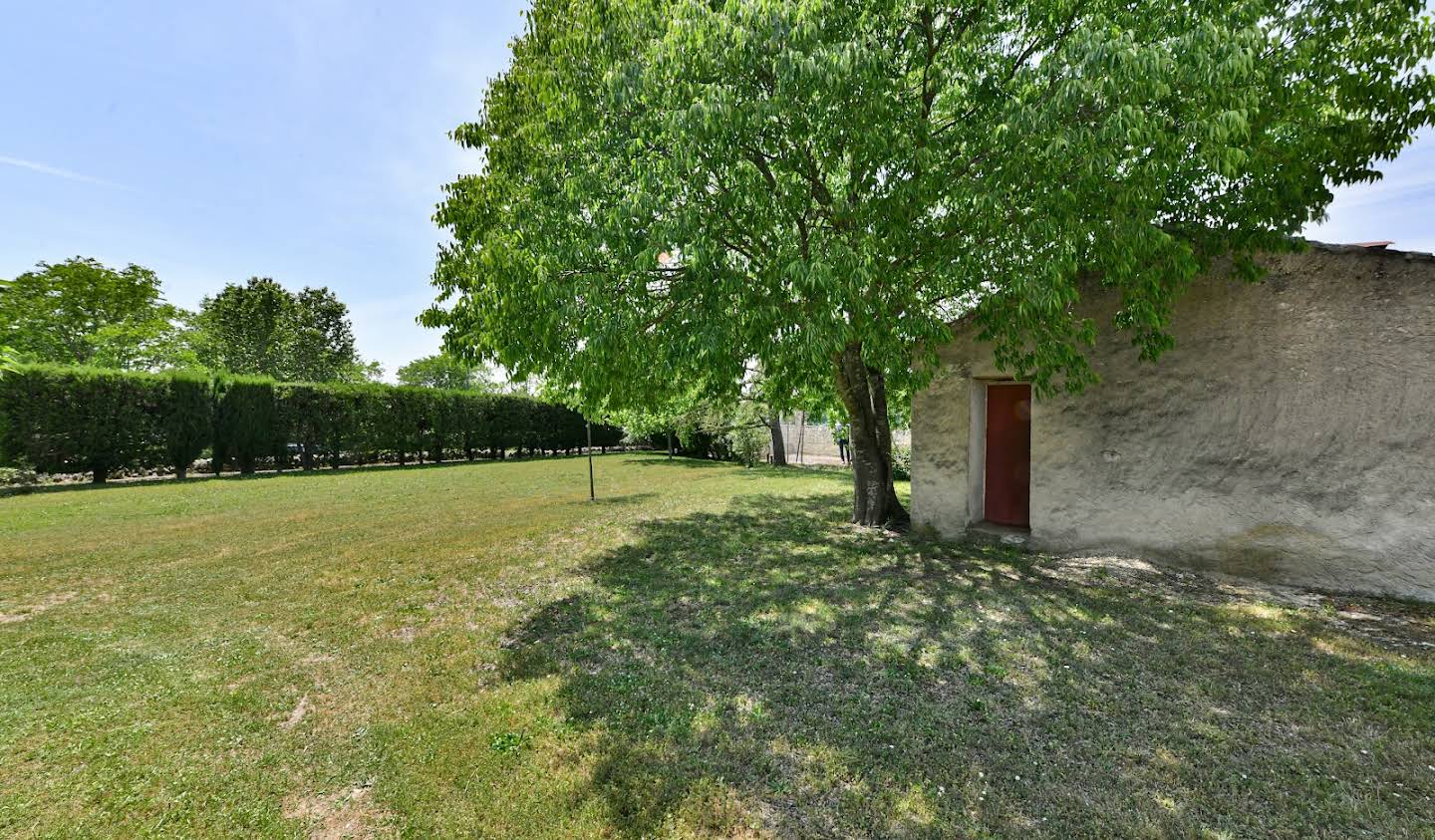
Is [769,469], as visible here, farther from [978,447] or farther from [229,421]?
[229,421]

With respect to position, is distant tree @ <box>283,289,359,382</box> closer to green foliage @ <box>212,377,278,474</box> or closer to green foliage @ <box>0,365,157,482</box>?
green foliage @ <box>212,377,278,474</box>

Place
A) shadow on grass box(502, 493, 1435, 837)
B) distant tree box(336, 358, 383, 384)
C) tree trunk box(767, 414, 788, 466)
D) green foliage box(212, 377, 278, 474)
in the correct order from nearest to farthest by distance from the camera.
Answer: shadow on grass box(502, 493, 1435, 837), green foliage box(212, 377, 278, 474), tree trunk box(767, 414, 788, 466), distant tree box(336, 358, 383, 384)

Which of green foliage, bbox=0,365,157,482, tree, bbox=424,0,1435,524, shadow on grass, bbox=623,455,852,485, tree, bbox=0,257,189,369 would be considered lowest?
shadow on grass, bbox=623,455,852,485

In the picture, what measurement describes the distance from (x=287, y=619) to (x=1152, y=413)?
28.5 ft

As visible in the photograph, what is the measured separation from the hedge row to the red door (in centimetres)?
1825

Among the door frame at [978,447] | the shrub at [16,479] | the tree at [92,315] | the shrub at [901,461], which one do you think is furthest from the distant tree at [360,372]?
the door frame at [978,447]

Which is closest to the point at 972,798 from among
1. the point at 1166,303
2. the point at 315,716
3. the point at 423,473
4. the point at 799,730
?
the point at 799,730

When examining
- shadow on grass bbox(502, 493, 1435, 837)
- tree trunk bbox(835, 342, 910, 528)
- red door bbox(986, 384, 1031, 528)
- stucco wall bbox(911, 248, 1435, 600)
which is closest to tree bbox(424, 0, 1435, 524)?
stucco wall bbox(911, 248, 1435, 600)

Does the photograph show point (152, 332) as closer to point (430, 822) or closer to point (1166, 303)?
point (430, 822)

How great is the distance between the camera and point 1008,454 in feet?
23.7

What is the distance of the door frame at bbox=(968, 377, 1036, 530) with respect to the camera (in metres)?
6.93

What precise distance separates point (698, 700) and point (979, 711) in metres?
1.64

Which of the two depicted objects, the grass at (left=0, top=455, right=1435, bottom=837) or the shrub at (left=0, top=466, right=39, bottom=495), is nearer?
the grass at (left=0, top=455, right=1435, bottom=837)

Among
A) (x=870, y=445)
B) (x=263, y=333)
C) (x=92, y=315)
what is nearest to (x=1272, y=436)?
(x=870, y=445)
